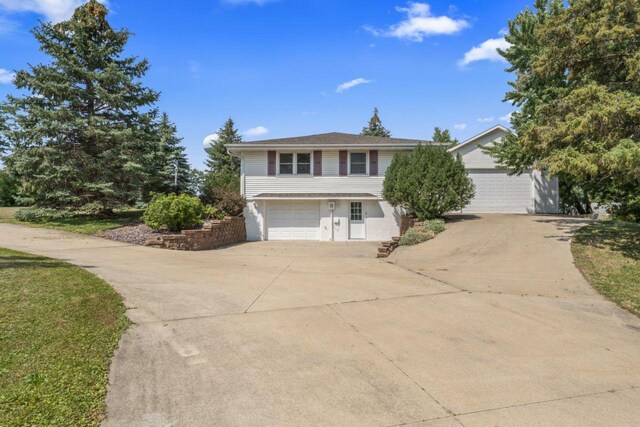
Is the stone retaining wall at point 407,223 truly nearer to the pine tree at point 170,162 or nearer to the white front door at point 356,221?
the white front door at point 356,221

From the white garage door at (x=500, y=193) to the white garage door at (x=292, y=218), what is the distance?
773cm

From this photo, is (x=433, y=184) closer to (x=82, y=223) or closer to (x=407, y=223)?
(x=407, y=223)

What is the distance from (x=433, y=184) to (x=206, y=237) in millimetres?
8413

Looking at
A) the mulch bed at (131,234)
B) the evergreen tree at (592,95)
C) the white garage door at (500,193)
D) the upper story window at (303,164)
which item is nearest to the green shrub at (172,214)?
the mulch bed at (131,234)

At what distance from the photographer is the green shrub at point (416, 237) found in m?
12.6

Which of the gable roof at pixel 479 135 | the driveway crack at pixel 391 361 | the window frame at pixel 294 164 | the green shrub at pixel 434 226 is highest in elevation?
the gable roof at pixel 479 135

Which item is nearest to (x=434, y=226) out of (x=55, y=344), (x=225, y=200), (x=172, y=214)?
(x=225, y=200)

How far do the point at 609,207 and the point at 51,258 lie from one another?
30.2 metres

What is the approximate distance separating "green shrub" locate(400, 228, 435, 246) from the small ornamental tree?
143 cm

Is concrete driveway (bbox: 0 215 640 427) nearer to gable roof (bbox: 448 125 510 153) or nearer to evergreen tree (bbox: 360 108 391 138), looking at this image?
gable roof (bbox: 448 125 510 153)

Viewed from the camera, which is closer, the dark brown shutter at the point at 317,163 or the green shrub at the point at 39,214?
the green shrub at the point at 39,214

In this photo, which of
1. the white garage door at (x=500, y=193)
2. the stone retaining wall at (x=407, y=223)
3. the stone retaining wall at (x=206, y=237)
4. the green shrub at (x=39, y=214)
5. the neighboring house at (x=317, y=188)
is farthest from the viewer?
the white garage door at (x=500, y=193)

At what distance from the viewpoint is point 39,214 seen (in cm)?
1700

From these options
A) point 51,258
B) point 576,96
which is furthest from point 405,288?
point 51,258
